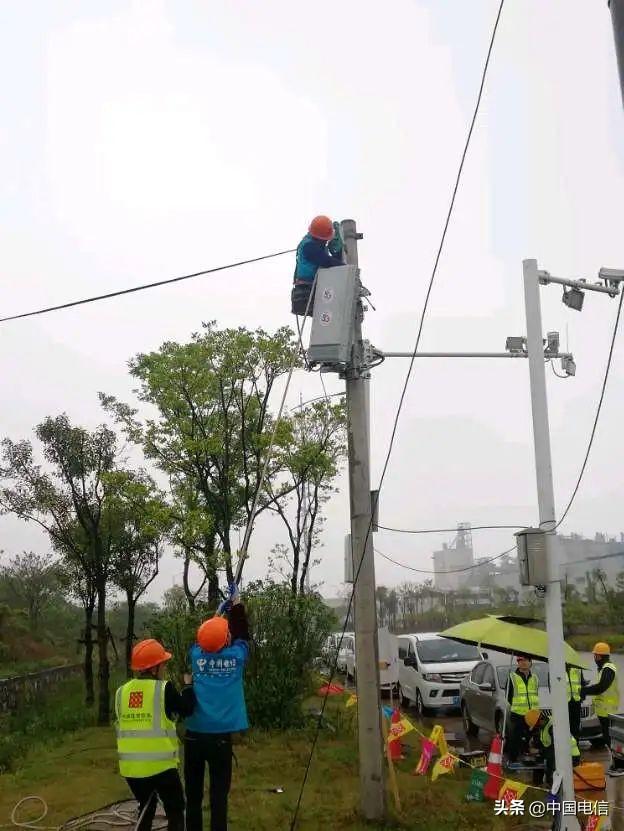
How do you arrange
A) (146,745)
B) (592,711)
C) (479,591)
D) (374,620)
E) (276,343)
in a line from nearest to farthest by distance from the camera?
(146,745)
(374,620)
(592,711)
(276,343)
(479,591)

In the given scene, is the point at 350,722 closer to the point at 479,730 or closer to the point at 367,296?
the point at 479,730

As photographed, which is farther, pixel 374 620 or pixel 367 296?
pixel 367 296

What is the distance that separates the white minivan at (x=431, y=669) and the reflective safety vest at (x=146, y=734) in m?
Result: 10.4

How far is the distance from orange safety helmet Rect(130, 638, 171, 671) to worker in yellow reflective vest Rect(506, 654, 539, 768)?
5.62 metres

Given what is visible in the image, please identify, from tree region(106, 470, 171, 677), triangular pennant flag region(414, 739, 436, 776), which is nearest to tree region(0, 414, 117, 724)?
tree region(106, 470, 171, 677)

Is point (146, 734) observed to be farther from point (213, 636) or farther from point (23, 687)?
point (23, 687)

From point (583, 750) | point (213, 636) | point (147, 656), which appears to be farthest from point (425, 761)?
point (147, 656)

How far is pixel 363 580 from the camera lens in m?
7.52

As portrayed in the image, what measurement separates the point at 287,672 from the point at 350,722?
1.53m

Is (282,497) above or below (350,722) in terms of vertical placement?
above

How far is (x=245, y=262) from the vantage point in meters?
7.61

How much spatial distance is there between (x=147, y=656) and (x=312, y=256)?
4401 millimetres

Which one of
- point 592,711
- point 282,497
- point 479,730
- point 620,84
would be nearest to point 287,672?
point 479,730

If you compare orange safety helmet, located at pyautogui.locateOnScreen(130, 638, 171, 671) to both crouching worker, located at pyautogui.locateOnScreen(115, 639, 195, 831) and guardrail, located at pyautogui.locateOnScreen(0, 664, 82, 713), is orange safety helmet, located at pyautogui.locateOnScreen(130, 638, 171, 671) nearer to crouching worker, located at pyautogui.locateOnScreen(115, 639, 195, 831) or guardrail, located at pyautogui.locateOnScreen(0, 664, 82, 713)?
crouching worker, located at pyautogui.locateOnScreen(115, 639, 195, 831)
